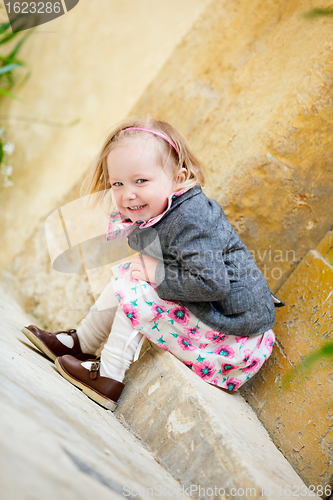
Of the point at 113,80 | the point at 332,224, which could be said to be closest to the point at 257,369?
the point at 332,224

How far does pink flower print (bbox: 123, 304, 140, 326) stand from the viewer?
1.18 m

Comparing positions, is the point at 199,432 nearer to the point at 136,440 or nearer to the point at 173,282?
the point at 136,440

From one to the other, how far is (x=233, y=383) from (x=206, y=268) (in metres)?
0.47

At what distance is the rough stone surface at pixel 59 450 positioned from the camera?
46cm

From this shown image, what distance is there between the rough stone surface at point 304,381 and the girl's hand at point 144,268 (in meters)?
0.51

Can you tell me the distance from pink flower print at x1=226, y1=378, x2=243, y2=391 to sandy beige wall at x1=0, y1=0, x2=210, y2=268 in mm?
1123

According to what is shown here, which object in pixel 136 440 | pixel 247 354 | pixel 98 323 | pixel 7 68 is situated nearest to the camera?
pixel 136 440

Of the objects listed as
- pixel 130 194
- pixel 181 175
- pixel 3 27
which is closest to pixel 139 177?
pixel 130 194

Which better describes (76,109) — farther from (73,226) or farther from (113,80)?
(73,226)

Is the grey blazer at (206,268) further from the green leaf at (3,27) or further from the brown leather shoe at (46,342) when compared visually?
the green leaf at (3,27)

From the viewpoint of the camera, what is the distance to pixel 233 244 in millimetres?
1235

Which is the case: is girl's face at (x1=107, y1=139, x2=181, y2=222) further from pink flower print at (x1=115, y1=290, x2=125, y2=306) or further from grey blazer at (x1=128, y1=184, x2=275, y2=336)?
pink flower print at (x1=115, y1=290, x2=125, y2=306)

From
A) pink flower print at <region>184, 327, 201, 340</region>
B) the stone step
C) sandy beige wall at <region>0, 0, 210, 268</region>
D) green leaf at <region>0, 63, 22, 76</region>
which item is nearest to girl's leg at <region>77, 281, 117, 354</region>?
the stone step

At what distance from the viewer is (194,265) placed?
1093 millimetres
